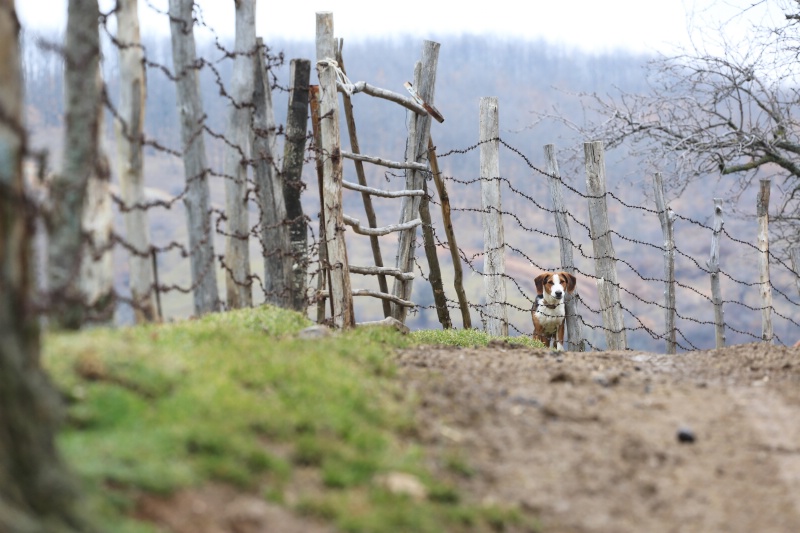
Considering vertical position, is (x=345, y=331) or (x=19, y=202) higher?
(x=19, y=202)

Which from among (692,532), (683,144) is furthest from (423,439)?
(683,144)

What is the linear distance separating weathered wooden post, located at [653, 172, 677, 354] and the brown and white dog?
154 cm

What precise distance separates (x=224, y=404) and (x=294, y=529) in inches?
43.7

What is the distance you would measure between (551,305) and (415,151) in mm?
3038

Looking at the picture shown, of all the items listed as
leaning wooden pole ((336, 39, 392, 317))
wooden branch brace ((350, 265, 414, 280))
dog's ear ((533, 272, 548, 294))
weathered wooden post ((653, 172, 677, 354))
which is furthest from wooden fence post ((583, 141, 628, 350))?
leaning wooden pole ((336, 39, 392, 317))

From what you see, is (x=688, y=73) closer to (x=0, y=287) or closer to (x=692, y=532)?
(x=692, y=532)

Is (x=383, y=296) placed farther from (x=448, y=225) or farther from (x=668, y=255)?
(x=668, y=255)

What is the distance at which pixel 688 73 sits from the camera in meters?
13.7

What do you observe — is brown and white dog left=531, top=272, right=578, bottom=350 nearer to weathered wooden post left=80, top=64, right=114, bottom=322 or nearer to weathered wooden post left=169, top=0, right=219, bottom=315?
weathered wooden post left=169, top=0, right=219, bottom=315

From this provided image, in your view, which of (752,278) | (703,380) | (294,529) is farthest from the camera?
(752,278)

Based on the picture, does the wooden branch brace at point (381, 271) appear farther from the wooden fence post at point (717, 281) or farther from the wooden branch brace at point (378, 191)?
the wooden fence post at point (717, 281)

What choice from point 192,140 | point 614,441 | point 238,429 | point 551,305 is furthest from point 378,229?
point 238,429

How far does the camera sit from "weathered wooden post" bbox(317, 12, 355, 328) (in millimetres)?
9648

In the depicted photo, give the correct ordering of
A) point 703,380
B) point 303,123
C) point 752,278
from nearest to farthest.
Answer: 1. point 703,380
2. point 303,123
3. point 752,278
